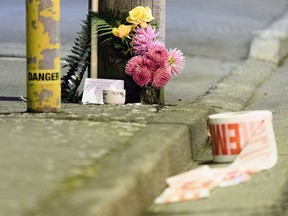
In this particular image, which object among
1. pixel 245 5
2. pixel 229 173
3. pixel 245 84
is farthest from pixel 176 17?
pixel 229 173

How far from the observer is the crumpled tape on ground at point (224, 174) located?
4105 mm

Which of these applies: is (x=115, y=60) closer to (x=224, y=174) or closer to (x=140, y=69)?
(x=140, y=69)

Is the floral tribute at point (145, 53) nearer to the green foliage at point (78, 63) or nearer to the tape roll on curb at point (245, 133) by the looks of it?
the green foliage at point (78, 63)

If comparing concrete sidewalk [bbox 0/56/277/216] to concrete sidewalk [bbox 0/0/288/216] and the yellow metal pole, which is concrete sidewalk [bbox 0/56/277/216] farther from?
the yellow metal pole

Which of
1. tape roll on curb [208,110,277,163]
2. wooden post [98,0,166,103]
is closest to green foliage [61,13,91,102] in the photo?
wooden post [98,0,166,103]

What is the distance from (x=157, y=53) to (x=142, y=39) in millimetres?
125

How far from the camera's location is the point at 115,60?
20.1 feet

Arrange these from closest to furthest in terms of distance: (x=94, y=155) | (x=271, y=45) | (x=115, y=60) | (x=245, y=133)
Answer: (x=94, y=155) → (x=245, y=133) → (x=115, y=60) → (x=271, y=45)

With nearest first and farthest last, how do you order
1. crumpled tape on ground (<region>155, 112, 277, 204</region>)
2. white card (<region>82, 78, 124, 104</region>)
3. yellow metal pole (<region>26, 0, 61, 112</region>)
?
crumpled tape on ground (<region>155, 112, 277, 204</region>) < yellow metal pole (<region>26, 0, 61, 112</region>) < white card (<region>82, 78, 124, 104</region>)

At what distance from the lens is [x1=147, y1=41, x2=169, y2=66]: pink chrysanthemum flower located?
5891 millimetres

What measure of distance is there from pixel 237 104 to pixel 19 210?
3.96m

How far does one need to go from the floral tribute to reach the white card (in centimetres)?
11

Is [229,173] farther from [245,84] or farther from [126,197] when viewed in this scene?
[245,84]

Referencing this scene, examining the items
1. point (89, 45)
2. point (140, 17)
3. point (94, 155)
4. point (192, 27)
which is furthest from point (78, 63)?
point (192, 27)
